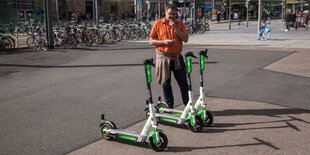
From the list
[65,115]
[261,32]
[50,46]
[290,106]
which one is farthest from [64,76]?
[261,32]

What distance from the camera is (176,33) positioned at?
543 centimetres

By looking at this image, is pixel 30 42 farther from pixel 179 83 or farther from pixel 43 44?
pixel 179 83

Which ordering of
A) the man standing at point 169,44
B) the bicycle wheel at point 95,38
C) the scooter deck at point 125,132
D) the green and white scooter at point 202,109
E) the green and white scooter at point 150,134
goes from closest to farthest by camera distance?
the green and white scooter at point 150,134
the scooter deck at point 125,132
the green and white scooter at point 202,109
the man standing at point 169,44
the bicycle wheel at point 95,38

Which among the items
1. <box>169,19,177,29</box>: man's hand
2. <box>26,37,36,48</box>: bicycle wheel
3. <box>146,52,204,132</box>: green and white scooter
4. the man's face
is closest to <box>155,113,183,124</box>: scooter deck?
<box>146,52,204,132</box>: green and white scooter

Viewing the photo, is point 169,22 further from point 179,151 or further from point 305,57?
point 305,57

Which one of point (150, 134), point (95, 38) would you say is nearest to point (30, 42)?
point (95, 38)

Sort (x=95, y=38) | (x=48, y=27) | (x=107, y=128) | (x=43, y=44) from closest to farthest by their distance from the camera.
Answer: (x=107, y=128) < (x=43, y=44) < (x=48, y=27) < (x=95, y=38)

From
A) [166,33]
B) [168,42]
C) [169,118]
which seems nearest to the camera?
[169,118]

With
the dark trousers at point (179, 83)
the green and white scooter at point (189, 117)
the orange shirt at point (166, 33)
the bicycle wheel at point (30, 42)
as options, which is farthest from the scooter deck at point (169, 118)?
the bicycle wheel at point (30, 42)

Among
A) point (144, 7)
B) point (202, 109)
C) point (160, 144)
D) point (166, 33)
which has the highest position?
point (144, 7)

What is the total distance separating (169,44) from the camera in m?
5.36

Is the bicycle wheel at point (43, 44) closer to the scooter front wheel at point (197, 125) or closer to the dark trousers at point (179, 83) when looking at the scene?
the dark trousers at point (179, 83)

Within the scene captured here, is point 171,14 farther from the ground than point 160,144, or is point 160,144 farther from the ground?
point 171,14

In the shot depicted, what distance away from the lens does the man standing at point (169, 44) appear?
535 centimetres
